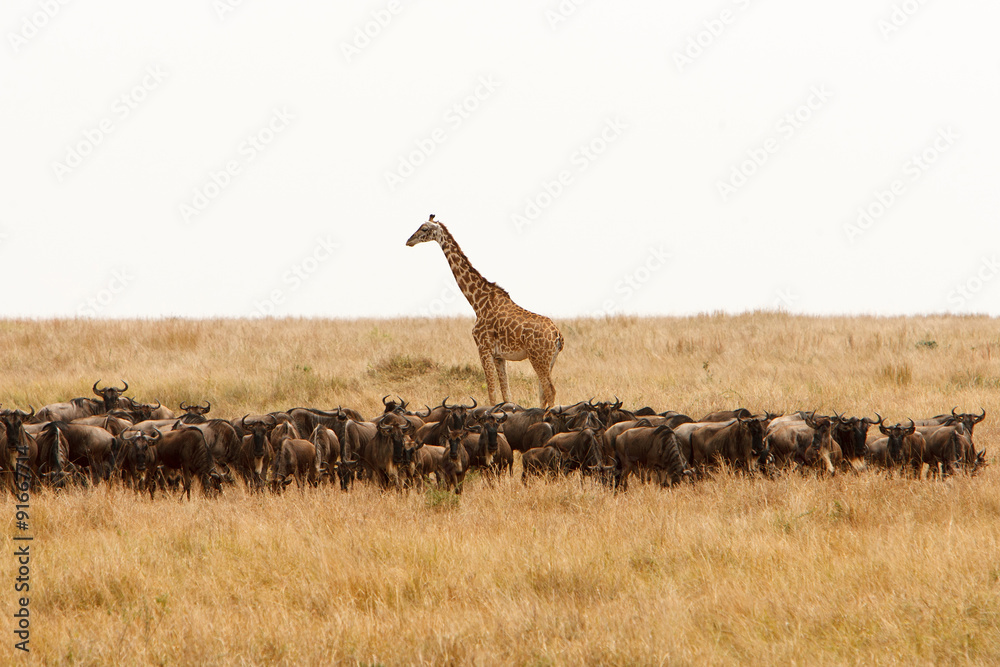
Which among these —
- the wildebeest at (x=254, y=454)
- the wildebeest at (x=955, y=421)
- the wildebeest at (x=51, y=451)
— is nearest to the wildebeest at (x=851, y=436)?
the wildebeest at (x=955, y=421)

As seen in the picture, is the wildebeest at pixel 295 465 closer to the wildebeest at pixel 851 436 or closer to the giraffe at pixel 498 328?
the giraffe at pixel 498 328

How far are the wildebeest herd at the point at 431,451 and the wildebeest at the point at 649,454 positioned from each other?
0.01 meters

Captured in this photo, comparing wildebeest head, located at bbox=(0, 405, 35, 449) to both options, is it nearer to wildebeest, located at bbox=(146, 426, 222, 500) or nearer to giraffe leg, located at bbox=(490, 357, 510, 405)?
wildebeest, located at bbox=(146, 426, 222, 500)

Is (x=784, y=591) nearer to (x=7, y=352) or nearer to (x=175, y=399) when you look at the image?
(x=175, y=399)

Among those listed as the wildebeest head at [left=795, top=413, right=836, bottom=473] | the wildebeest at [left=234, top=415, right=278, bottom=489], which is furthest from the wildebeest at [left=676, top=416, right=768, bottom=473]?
the wildebeest at [left=234, top=415, right=278, bottom=489]

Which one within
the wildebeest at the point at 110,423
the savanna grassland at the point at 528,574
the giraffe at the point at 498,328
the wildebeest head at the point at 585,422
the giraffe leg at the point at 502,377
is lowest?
the savanna grassland at the point at 528,574

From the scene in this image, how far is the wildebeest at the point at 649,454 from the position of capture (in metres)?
11.1

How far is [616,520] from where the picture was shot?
364 inches

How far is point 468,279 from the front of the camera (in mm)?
19312

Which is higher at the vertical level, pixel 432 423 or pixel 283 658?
pixel 432 423

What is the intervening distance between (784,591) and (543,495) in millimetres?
3719

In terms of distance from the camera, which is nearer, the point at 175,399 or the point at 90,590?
the point at 90,590

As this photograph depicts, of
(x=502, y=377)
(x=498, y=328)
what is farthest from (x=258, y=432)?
(x=498, y=328)

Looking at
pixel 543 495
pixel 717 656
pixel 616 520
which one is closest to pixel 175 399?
pixel 543 495
